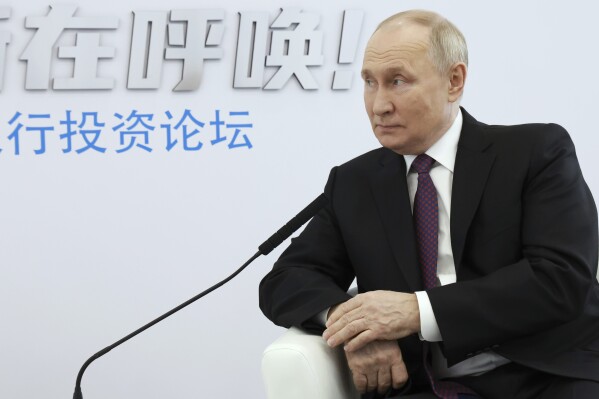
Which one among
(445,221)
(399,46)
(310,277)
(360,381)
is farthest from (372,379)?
(399,46)

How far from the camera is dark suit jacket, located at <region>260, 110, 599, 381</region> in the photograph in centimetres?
195

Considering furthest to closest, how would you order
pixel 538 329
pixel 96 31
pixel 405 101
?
pixel 96 31 < pixel 405 101 < pixel 538 329

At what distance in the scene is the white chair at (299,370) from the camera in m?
1.99

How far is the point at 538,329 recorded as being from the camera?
1.96 metres

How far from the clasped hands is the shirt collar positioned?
356mm

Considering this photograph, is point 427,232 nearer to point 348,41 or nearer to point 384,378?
point 384,378

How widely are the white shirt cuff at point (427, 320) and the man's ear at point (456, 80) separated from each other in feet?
1.61

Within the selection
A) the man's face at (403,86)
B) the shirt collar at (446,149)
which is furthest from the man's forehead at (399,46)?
the shirt collar at (446,149)

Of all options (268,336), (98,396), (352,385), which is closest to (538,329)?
(352,385)

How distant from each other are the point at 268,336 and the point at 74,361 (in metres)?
0.79

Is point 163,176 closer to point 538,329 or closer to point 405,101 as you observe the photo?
point 405,101

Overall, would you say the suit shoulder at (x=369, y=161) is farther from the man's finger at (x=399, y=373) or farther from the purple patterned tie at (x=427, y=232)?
the man's finger at (x=399, y=373)

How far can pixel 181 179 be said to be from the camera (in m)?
3.62

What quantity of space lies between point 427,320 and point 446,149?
0.44m
